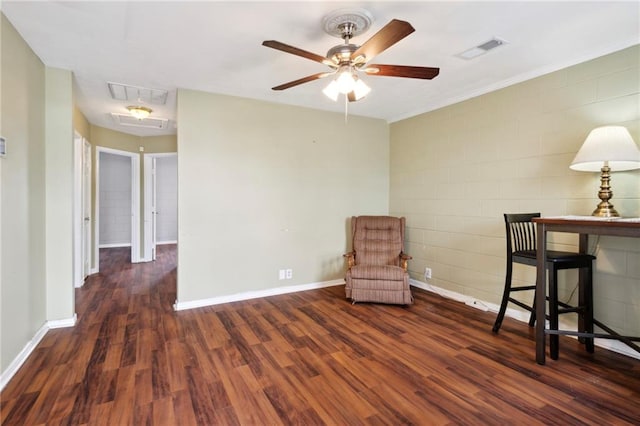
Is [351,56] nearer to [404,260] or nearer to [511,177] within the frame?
[511,177]

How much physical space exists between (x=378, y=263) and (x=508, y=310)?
4.90 ft

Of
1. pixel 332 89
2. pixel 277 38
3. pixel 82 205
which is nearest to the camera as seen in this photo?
pixel 332 89

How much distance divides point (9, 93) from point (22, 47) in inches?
19.2

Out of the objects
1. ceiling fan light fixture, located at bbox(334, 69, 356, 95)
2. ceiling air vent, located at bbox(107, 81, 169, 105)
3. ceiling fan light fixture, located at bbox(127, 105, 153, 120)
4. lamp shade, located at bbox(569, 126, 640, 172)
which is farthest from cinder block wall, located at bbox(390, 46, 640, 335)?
ceiling fan light fixture, located at bbox(127, 105, 153, 120)

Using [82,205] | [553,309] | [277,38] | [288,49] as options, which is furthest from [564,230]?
[82,205]

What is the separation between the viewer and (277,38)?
238 centimetres

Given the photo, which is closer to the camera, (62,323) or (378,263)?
(62,323)

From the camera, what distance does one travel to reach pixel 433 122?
4.09 meters

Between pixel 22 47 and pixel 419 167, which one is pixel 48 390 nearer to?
pixel 22 47

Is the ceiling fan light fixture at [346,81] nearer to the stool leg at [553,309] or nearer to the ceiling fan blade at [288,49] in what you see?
the ceiling fan blade at [288,49]

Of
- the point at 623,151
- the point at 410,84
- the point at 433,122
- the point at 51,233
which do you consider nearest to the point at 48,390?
the point at 51,233

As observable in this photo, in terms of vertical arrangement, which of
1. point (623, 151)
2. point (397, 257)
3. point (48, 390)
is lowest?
point (48, 390)

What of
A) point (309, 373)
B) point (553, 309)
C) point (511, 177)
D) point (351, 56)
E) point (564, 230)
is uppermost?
point (351, 56)

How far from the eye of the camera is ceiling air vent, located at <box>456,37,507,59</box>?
244 centimetres
